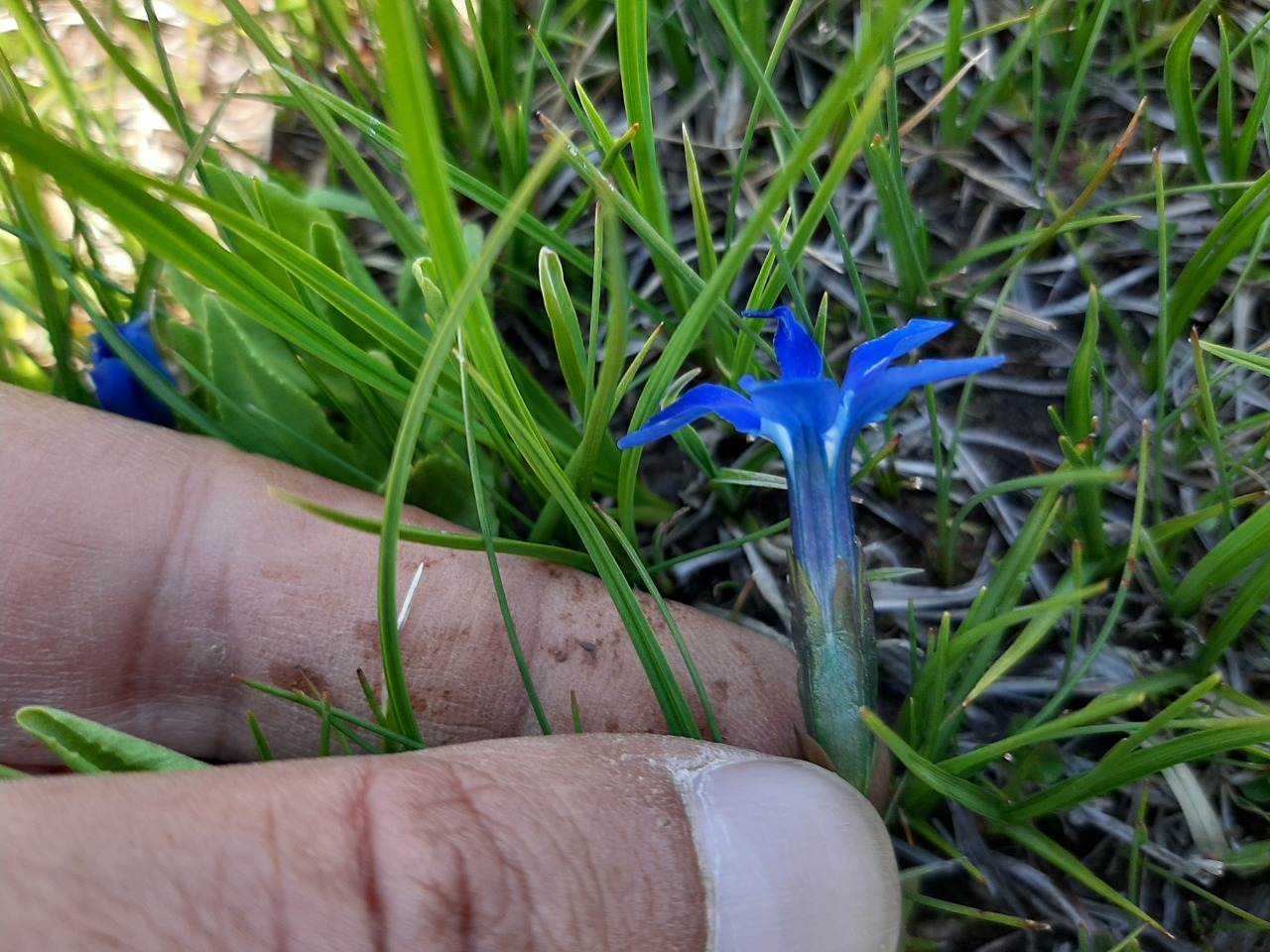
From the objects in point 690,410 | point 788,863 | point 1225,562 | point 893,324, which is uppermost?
point 893,324

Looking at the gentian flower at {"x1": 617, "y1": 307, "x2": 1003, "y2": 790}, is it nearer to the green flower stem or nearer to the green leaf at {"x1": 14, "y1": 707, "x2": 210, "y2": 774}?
the green flower stem

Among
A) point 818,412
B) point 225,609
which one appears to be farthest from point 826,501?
point 225,609

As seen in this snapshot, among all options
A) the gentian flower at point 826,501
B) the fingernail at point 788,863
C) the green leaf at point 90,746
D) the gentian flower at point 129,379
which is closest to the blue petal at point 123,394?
the gentian flower at point 129,379

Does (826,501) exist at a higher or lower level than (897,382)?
lower

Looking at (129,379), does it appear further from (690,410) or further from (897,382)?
(897,382)

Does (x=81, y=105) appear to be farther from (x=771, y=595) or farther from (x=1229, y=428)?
(x=1229, y=428)

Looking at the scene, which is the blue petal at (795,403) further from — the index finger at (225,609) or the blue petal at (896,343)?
the index finger at (225,609)

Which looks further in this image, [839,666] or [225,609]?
[225,609]

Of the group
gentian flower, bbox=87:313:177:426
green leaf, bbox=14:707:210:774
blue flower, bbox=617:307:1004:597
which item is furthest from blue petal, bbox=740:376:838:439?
gentian flower, bbox=87:313:177:426
